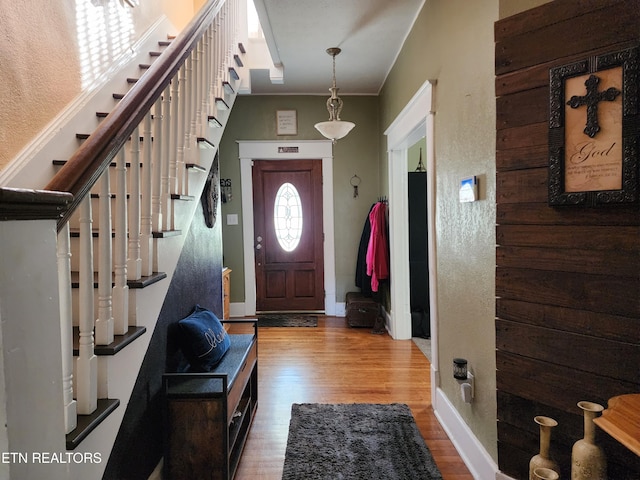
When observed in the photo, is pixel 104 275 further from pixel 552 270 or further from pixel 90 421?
pixel 552 270

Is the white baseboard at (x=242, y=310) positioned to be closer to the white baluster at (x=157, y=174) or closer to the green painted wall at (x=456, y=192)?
the green painted wall at (x=456, y=192)

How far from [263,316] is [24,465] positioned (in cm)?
437

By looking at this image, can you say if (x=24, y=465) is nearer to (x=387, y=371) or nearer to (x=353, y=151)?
(x=387, y=371)

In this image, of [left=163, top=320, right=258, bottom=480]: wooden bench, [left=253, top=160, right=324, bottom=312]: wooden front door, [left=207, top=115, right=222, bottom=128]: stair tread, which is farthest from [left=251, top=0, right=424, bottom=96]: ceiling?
[left=163, top=320, right=258, bottom=480]: wooden bench

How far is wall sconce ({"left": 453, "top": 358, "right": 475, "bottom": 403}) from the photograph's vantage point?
2.02 m

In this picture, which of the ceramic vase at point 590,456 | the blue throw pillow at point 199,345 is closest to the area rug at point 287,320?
the blue throw pillow at point 199,345

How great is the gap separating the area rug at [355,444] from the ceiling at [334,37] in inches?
111

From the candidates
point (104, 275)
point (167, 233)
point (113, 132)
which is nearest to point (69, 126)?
point (167, 233)

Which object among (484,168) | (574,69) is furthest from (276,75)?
(574,69)

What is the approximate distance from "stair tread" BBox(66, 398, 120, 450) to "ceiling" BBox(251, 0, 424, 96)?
104 inches

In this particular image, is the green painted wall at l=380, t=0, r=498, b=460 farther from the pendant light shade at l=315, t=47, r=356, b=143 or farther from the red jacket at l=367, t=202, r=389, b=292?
the red jacket at l=367, t=202, r=389, b=292

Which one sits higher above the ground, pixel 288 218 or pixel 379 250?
pixel 288 218

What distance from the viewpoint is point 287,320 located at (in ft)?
16.1

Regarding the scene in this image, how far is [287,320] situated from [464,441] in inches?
119
